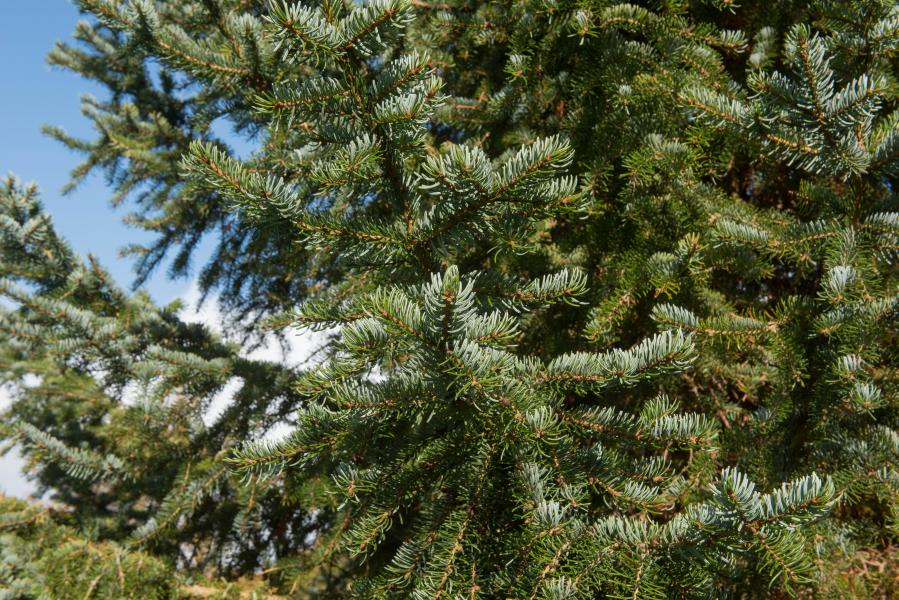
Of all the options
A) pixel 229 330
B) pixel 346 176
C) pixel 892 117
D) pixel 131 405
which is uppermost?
pixel 892 117

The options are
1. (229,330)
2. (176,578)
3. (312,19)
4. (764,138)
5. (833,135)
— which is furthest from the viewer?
(229,330)

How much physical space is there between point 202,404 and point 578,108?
185 centimetres

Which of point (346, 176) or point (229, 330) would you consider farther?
point (229, 330)

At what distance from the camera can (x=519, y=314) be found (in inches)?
57.0

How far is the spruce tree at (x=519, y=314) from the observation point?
0.83m

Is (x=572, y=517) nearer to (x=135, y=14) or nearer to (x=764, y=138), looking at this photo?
(x=764, y=138)

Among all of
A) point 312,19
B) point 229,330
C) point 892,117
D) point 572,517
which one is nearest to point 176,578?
point 229,330

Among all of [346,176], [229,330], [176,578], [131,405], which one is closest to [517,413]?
[346,176]

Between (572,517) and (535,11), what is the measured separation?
1402 millimetres

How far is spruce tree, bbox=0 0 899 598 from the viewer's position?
828 mm

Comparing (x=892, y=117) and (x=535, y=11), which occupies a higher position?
(x=535, y=11)

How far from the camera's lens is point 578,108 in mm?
1703

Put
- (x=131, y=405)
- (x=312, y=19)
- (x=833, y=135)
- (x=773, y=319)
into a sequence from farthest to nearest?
(x=131, y=405)
(x=773, y=319)
(x=833, y=135)
(x=312, y=19)

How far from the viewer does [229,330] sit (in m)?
3.14
